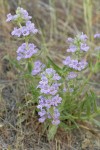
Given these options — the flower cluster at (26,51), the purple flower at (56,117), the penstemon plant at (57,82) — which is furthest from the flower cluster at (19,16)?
the purple flower at (56,117)

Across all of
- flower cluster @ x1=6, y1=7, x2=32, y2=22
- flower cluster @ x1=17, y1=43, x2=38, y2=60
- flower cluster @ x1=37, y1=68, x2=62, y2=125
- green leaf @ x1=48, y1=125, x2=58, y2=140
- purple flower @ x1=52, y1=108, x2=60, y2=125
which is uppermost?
flower cluster @ x1=6, y1=7, x2=32, y2=22

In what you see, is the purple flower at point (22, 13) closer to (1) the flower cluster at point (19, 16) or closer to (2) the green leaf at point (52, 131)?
(1) the flower cluster at point (19, 16)

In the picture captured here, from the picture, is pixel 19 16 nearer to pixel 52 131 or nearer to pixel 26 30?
pixel 26 30

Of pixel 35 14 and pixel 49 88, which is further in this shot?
pixel 35 14

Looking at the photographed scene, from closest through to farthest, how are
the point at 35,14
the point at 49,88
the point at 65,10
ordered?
1. the point at 49,88
2. the point at 35,14
3. the point at 65,10

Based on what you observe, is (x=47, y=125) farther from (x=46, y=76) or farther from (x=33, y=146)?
(x=46, y=76)

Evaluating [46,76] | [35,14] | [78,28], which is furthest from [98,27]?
[46,76]

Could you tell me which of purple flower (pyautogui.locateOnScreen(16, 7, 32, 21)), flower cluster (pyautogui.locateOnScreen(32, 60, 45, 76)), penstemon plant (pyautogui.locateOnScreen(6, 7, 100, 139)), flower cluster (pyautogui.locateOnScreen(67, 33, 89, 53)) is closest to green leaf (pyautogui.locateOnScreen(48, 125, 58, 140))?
→ penstemon plant (pyautogui.locateOnScreen(6, 7, 100, 139))

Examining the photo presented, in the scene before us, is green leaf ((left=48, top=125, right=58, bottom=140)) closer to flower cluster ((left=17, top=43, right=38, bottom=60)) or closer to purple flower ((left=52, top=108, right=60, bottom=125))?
purple flower ((left=52, top=108, right=60, bottom=125))
